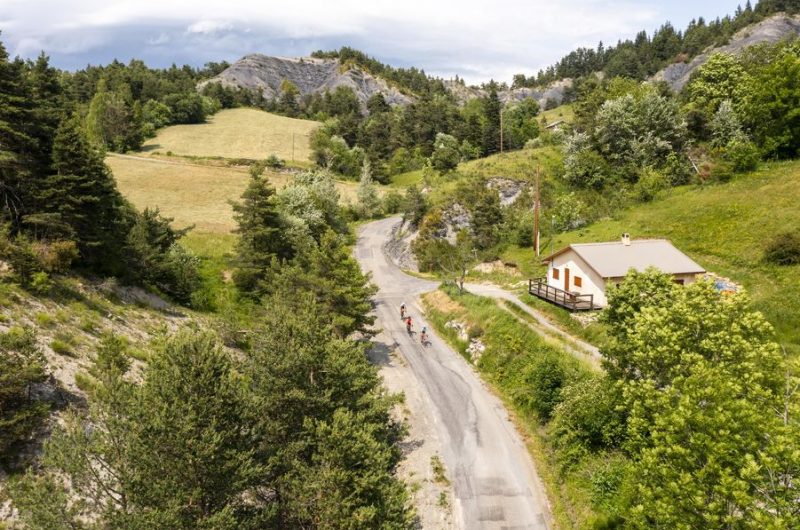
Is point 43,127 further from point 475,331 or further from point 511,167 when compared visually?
point 511,167

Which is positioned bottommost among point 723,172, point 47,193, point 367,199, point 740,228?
point 740,228

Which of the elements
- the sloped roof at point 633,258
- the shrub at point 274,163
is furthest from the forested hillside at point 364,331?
the shrub at point 274,163

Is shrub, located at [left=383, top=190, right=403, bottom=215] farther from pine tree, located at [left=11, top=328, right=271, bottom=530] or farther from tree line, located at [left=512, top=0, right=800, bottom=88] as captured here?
tree line, located at [left=512, top=0, right=800, bottom=88]

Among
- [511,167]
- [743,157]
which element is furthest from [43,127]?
[743,157]

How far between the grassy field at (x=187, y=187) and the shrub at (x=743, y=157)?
199 ft

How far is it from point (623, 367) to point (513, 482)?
9.31 m

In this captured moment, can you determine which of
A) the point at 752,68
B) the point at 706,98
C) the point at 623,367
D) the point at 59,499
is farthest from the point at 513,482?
the point at 752,68

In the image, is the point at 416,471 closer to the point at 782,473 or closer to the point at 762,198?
the point at 782,473

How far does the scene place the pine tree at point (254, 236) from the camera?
42.8 metres

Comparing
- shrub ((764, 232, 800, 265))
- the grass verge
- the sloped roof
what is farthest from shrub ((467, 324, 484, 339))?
shrub ((764, 232, 800, 265))

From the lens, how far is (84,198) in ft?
101

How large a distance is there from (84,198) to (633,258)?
40.3 meters

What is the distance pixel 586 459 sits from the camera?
2448 cm

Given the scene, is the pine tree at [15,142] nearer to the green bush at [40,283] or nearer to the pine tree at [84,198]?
the pine tree at [84,198]
